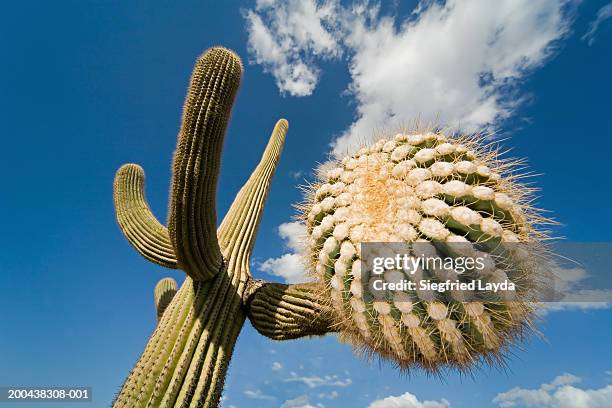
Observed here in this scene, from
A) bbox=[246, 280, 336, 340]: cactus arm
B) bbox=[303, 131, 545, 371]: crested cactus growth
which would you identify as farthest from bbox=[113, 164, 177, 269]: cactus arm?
bbox=[303, 131, 545, 371]: crested cactus growth

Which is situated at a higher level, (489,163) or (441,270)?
(489,163)

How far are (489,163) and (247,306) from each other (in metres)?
1.98

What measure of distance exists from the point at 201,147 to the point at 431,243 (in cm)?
144

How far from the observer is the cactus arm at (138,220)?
11.0 feet

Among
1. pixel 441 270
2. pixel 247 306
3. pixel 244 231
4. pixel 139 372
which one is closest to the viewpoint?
pixel 441 270

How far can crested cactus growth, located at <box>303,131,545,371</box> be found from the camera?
1.63m

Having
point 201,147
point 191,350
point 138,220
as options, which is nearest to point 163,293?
point 138,220

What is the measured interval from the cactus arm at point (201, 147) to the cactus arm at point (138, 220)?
3.29 feet

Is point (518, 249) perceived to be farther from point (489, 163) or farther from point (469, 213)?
point (489, 163)

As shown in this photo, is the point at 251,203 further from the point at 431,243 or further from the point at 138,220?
the point at 431,243

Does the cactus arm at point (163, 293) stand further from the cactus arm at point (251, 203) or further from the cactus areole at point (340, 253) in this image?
the cactus arm at point (251, 203)

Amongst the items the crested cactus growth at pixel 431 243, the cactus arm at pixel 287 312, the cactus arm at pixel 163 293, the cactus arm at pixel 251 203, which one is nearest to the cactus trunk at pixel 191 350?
the cactus arm at pixel 287 312

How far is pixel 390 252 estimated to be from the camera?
167 cm

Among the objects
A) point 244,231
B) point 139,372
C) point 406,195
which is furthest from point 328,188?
point 139,372
